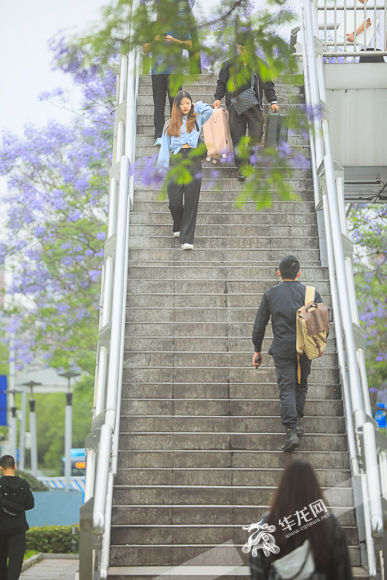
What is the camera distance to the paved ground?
953 cm

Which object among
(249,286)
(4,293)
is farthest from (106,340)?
(4,293)

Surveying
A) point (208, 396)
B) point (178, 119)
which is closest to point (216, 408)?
point (208, 396)

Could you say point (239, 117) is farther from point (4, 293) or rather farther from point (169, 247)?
point (4, 293)

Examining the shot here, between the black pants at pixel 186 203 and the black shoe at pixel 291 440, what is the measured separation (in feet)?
9.27

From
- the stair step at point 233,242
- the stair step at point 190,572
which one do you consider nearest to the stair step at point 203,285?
the stair step at point 233,242

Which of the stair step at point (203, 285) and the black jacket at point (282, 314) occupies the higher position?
the stair step at point (203, 285)

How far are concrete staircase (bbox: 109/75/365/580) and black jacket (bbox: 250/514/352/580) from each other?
84.1 inches

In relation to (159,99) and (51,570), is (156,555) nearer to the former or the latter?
(159,99)

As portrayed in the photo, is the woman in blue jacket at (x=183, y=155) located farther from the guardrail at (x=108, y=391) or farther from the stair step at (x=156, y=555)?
the stair step at (x=156, y=555)

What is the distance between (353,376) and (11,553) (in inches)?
153

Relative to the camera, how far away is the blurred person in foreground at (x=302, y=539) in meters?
2.54

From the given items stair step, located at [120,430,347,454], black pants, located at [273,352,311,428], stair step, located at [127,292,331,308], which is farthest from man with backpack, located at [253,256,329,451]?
stair step, located at [127,292,331,308]

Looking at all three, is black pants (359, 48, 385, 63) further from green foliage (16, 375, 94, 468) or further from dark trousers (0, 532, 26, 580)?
green foliage (16, 375, 94, 468)

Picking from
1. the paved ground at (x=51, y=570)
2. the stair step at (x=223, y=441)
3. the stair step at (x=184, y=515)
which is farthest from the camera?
the paved ground at (x=51, y=570)
